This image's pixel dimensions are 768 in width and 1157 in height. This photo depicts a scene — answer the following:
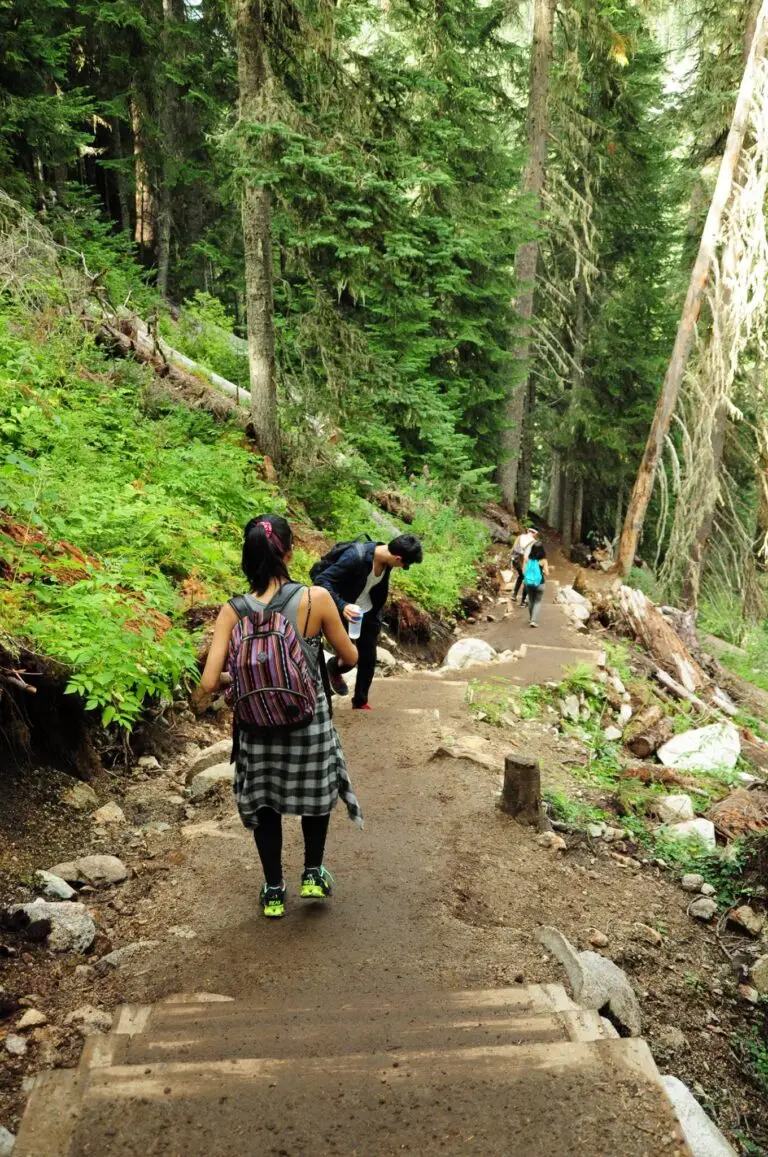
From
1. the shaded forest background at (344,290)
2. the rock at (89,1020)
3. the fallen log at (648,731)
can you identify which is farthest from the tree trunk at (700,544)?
the rock at (89,1020)

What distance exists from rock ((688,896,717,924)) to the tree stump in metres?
1.17

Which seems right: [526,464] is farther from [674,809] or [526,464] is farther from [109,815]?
[109,815]

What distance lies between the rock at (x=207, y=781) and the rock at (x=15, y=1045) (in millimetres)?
2442

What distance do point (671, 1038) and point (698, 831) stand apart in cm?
268

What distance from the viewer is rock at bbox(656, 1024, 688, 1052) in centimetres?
373

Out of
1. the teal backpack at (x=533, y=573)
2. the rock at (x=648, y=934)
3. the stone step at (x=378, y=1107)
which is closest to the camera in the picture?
the stone step at (x=378, y=1107)

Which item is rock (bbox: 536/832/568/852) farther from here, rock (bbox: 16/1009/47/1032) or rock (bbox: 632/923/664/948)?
rock (bbox: 16/1009/47/1032)

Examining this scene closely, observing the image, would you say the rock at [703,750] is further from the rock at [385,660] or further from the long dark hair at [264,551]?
the long dark hair at [264,551]

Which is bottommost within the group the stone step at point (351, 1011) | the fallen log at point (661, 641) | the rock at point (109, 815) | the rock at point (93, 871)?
the fallen log at point (661, 641)

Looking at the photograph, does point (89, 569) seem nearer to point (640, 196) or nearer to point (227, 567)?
point (227, 567)

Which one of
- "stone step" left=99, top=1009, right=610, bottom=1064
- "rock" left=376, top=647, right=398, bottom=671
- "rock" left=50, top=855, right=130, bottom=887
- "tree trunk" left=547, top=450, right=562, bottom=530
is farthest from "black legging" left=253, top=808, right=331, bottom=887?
"tree trunk" left=547, top=450, right=562, bottom=530

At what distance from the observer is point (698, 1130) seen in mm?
2717

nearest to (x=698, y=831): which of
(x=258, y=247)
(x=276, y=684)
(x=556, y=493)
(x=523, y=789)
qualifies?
(x=523, y=789)

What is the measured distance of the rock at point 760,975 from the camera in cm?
437
